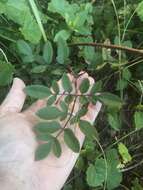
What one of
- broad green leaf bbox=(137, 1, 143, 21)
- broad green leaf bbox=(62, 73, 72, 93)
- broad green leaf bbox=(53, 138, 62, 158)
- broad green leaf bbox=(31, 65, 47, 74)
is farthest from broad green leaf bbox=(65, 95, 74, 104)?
broad green leaf bbox=(137, 1, 143, 21)

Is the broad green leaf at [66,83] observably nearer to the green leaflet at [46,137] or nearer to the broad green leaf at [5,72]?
the green leaflet at [46,137]

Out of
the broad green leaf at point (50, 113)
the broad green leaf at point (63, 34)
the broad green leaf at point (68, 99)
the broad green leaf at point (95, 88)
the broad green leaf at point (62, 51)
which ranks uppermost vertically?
the broad green leaf at point (63, 34)

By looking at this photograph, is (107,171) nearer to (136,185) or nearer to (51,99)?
(136,185)

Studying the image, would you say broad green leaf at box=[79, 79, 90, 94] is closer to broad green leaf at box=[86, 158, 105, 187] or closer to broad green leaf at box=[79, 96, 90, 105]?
broad green leaf at box=[79, 96, 90, 105]

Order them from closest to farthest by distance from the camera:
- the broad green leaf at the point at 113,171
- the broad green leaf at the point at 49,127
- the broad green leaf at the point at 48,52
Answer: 1. the broad green leaf at the point at 49,127
2. the broad green leaf at the point at 48,52
3. the broad green leaf at the point at 113,171

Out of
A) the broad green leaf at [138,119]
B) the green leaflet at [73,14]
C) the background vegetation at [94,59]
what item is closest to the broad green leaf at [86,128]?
the background vegetation at [94,59]

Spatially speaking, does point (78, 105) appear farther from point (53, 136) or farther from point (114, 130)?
point (114, 130)
